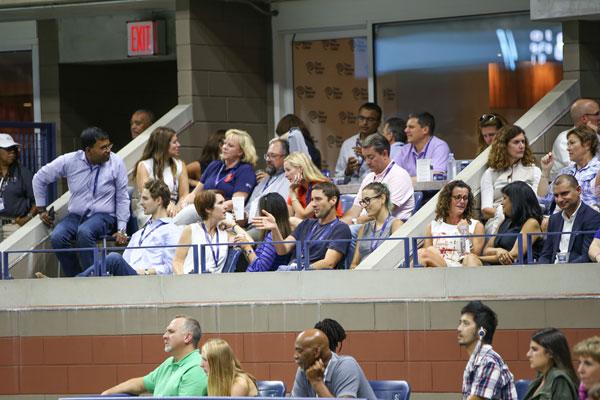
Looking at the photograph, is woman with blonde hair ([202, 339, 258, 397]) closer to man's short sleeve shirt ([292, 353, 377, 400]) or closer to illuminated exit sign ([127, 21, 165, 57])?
man's short sleeve shirt ([292, 353, 377, 400])

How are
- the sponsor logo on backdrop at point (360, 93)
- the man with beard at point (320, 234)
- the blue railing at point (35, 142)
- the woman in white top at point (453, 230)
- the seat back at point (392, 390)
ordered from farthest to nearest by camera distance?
the sponsor logo on backdrop at point (360, 93)
the blue railing at point (35, 142)
the man with beard at point (320, 234)
the woman in white top at point (453, 230)
the seat back at point (392, 390)

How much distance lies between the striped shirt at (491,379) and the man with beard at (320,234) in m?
3.90

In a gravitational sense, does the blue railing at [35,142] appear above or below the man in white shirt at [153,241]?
above

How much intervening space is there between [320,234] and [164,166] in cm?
303

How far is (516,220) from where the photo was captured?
1535cm

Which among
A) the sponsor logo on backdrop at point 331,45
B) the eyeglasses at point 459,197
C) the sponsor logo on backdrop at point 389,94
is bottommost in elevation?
the eyeglasses at point 459,197

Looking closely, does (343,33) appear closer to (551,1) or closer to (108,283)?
(551,1)

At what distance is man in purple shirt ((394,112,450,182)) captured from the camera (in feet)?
58.5

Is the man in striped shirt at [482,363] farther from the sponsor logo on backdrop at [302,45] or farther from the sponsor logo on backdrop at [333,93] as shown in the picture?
the sponsor logo on backdrop at [302,45]

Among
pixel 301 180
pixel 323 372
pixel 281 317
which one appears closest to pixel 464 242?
pixel 281 317

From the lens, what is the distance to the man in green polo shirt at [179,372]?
13.0 meters

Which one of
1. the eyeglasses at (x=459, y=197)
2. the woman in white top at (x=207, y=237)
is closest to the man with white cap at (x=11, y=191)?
the woman in white top at (x=207, y=237)

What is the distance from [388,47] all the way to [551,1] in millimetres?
3944

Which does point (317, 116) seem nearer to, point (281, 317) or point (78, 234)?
point (78, 234)
